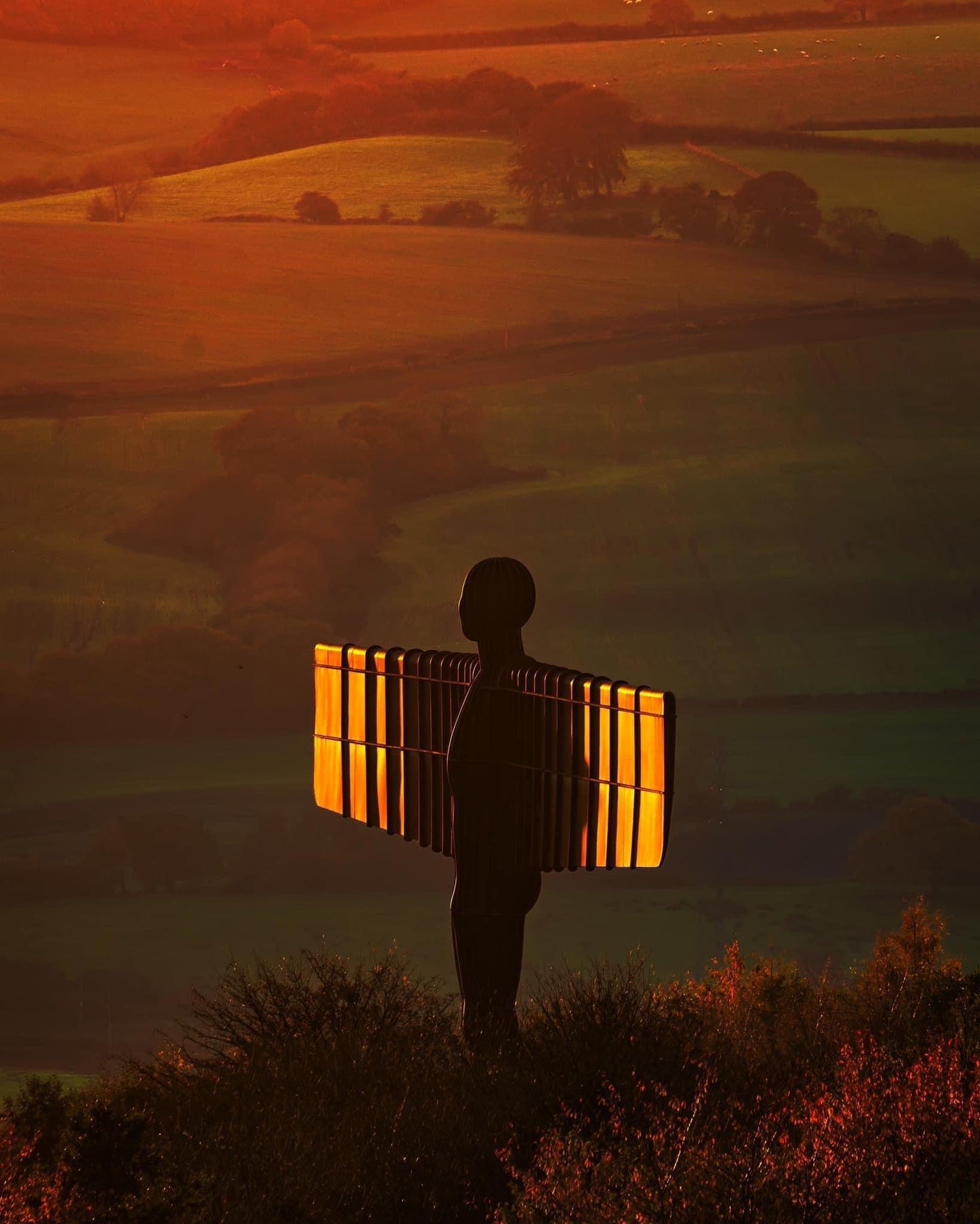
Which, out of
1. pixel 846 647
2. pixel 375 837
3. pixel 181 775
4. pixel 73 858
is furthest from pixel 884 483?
pixel 73 858

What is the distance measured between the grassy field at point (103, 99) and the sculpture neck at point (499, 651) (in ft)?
171

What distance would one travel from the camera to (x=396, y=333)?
5862cm

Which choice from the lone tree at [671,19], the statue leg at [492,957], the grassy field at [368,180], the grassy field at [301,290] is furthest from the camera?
the lone tree at [671,19]

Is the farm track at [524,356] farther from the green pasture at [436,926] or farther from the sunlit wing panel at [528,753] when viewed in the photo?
the sunlit wing panel at [528,753]

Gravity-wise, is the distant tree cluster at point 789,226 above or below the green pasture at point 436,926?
above

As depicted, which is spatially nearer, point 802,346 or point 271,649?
point 271,649

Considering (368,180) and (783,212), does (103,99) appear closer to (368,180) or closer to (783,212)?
(368,180)

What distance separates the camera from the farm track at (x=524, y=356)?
5662 cm

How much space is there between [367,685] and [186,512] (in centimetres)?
4328

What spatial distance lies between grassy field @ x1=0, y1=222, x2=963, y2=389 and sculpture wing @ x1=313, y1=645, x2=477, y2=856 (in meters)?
45.7

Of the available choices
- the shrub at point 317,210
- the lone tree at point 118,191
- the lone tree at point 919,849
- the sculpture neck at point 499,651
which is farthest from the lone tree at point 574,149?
the sculpture neck at point 499,651

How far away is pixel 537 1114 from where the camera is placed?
10.7 m

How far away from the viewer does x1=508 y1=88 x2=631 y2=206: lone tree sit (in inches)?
2245

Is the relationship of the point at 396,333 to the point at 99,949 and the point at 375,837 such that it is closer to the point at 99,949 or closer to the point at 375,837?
the point at 375,837
